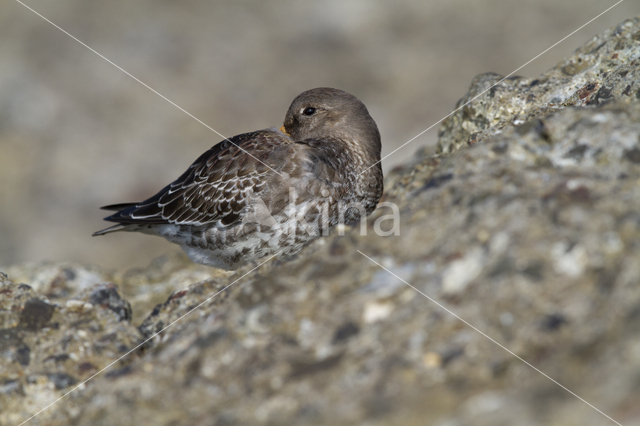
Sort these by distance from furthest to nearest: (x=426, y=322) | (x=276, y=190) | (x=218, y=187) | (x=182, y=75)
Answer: (x=182, y=75) < (x=218, y=187) < (x=276, y=190) < (x=426, y=322)

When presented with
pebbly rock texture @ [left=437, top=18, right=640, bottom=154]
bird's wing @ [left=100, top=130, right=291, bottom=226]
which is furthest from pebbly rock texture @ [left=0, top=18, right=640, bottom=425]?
bird's wing @ [left=100, top=130, right=291, bottom=226]

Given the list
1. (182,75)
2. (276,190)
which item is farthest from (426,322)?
(182,75)

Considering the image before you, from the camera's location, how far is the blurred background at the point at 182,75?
14406 mm

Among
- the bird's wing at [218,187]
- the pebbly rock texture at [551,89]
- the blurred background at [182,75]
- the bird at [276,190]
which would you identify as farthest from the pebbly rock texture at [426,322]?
the blurred background at [182,75]

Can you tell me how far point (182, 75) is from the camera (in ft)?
56.6

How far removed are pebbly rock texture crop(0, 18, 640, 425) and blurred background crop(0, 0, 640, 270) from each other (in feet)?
31.7

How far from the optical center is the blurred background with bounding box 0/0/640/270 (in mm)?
14406

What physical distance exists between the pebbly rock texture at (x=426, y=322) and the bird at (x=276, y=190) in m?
1.18

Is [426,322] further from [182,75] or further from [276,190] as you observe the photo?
[182,75]

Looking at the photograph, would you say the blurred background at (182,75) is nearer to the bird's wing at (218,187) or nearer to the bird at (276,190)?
the bird's wing at (218,187)

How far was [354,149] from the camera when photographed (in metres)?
6.02

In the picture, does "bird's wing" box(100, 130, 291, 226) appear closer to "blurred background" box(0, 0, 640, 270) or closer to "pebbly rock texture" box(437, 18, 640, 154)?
"pebbly rock texture" box(437, 18, 640, 154)

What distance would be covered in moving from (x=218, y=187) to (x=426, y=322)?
3469mm

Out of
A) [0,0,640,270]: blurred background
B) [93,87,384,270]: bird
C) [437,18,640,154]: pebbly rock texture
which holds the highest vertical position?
[0,0,640,270]: blurred background
